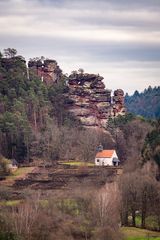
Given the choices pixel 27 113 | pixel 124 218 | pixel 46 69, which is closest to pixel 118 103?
pixel 46 69

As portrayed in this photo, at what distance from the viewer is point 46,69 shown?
9062 cm

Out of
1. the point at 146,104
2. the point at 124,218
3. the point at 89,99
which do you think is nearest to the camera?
the point at 124,218

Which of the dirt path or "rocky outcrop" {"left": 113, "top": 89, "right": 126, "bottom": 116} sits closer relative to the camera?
the dirt path

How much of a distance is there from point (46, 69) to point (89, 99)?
9.38 meters

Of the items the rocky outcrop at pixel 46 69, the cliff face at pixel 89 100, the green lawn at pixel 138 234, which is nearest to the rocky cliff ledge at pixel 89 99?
the cliff face at pixel 89 100

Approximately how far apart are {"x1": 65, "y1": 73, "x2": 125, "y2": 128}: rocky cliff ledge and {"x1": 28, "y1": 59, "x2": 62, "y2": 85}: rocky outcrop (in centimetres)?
533

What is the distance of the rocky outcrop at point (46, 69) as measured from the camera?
90.6 meters

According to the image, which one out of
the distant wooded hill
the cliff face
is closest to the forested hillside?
the cliff face

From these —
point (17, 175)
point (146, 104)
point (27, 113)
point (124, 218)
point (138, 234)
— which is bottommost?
point (138, 234)

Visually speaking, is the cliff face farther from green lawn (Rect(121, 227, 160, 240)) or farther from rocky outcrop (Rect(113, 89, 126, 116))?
green lawn (Rect(121, 227, 160, 240))

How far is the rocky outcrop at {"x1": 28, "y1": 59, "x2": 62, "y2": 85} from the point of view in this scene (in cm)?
9062

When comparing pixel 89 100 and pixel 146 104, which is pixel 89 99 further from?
pixel 146 104

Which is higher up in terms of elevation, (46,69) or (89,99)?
(46,69)

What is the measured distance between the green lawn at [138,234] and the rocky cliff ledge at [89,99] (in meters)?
46.0
